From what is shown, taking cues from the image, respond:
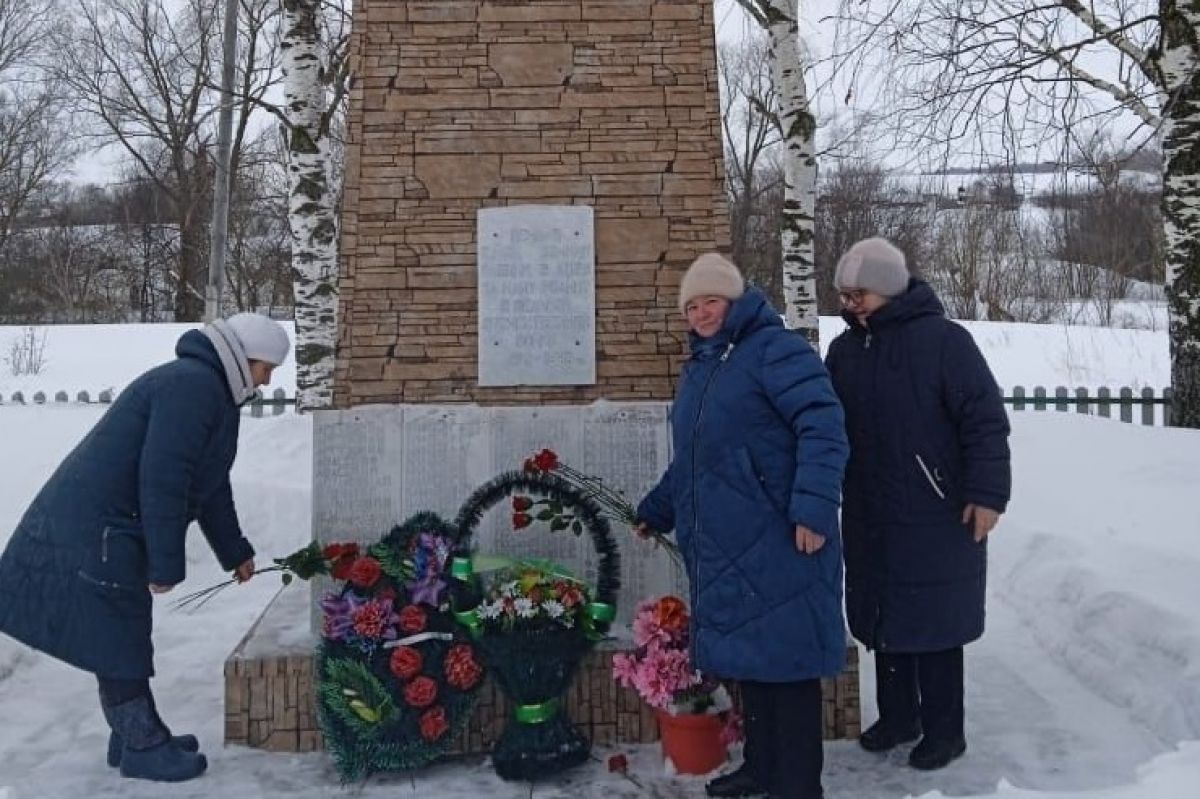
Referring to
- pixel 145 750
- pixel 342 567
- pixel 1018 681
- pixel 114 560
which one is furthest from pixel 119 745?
pixel 1018 681

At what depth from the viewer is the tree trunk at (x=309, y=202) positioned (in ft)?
31.4

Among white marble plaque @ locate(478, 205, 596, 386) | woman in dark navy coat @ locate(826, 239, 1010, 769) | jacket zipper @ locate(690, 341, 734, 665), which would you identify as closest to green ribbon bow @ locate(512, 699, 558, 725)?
jacket zipper @ locate(690, 341, 734, 665)

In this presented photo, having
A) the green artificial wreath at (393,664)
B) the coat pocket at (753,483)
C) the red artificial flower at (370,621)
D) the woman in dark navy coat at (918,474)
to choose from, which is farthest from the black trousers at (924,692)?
the red artificial flower at (370,621)

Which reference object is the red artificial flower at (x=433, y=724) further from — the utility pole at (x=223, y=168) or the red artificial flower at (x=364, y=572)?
the utility pole at (x=223, y=168)

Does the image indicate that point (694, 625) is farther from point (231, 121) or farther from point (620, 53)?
point (231, 121)

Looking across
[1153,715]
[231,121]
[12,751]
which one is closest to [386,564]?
[12,751]

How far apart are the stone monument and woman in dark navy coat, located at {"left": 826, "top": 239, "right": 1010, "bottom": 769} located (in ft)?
2.92

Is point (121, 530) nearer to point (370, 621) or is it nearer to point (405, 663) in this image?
point (370, 621)

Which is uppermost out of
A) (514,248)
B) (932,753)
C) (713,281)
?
(514,248)

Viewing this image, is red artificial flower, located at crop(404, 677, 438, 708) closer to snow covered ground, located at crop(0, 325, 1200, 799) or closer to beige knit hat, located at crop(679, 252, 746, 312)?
snow covered ground, located at crop(0, 325, 1200, 799)

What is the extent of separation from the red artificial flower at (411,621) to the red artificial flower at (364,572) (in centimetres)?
15

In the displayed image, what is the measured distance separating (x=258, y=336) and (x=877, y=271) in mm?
2031

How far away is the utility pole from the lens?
1238 cm

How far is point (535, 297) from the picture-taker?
4.40m
